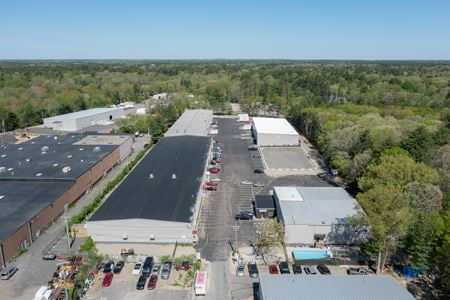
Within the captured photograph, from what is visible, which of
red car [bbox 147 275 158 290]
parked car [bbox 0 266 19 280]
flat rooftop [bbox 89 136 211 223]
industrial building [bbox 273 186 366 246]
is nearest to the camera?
red car [bbox 147 275 158 290]

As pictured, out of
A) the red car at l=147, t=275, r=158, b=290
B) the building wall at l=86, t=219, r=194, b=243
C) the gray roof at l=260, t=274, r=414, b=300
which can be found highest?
the gray roof at l=260, t=274, r=414, b=300

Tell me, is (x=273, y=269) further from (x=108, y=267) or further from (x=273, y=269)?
(x=108, y=267)

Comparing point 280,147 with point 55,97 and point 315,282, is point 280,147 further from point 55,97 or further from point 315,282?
point 55,97

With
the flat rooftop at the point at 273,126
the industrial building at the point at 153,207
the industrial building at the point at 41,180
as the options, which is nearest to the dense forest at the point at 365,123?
the flat rooftop at the point at 273,126

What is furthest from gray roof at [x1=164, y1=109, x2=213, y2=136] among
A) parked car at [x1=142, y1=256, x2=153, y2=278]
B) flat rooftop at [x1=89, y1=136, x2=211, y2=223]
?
parked car at [x1=142, y1=256, x2=153, y2=278]

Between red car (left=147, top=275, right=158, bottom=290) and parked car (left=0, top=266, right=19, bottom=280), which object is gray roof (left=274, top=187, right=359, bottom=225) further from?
parked car (left=0, top=266, right=19, bottom=280)

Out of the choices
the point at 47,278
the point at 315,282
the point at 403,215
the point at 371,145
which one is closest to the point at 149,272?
the point at 47,278

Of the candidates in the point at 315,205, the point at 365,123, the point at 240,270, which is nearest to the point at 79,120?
the point at 365,123
